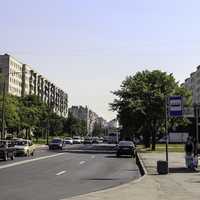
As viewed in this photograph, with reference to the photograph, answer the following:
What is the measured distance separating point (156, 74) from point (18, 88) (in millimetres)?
111344

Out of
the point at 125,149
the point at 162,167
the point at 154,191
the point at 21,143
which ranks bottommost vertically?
the point at 154,191

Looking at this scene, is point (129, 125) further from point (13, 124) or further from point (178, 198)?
point (178, 198)

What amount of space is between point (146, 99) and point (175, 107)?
149ft

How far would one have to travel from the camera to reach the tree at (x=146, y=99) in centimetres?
6900

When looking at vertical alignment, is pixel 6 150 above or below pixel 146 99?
below

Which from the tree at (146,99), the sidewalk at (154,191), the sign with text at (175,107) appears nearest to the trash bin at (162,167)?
the sign with text at (175,107)

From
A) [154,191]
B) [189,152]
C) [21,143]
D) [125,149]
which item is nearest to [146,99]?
[125,149]

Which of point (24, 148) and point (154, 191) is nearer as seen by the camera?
point (154, 191)

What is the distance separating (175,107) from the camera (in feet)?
81.9

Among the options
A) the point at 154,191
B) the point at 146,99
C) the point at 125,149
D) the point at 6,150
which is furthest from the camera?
the point at 146,99

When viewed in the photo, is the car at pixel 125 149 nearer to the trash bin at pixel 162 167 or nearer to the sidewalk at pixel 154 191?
the trash bin at pixel 162 167

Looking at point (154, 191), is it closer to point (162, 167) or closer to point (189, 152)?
point (162, 167)

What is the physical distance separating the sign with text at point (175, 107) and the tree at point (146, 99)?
141 feet

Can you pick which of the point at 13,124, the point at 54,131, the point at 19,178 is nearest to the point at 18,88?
the point at 54,131
